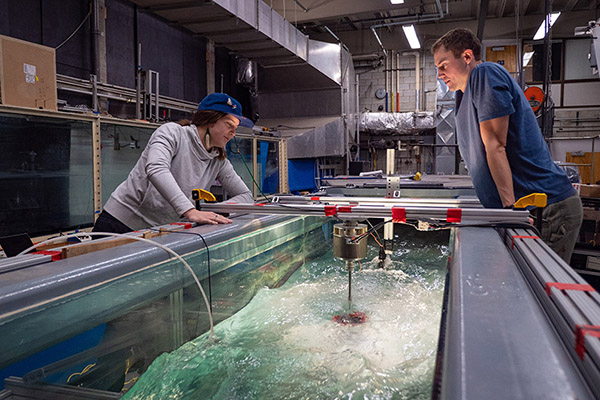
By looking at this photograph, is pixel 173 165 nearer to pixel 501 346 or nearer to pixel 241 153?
pixel 501 346

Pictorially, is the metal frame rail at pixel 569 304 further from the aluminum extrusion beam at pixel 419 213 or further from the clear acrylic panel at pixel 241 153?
the clear acrylic panel at pixel 241 153

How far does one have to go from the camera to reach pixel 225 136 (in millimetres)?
1835

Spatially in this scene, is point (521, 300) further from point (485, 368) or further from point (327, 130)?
point (327, 130)

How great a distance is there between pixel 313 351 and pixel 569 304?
761 mm

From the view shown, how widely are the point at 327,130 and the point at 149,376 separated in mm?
6657

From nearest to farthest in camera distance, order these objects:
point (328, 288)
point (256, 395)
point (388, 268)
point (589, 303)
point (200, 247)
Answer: point (589, 303) → point (256, 395) → point (200, 247) → point (328, 288) → point (388, 268)

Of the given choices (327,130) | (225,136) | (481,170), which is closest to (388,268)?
(481,170)

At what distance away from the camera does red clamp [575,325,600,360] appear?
0.48 m

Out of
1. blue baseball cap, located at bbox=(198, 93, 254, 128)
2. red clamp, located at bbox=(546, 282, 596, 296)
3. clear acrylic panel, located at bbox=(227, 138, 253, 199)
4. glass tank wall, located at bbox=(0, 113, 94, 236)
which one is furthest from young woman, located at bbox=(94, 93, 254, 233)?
clear acrylic panel, located at bbox=(227, 138, 253, 199)

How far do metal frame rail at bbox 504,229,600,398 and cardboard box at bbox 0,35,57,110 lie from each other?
3.15 metres

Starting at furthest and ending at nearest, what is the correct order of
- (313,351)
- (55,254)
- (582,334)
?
(313,351)
(55,254)
(582,334)

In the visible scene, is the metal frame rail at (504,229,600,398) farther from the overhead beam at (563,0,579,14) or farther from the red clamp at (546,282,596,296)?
the overhead beam at (563,0,579,14)

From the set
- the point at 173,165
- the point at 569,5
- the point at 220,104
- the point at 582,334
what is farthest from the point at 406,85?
the point at 582,334

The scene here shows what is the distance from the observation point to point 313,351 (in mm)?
1200
